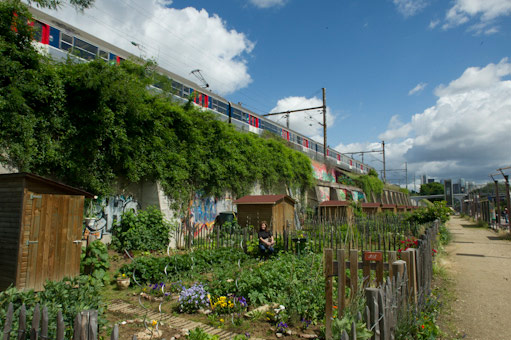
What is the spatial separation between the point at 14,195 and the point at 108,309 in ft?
8.66

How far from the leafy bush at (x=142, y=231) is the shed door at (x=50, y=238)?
12.7 ft

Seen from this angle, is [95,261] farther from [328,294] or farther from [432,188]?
Answer: [432,188]

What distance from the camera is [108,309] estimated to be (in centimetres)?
552

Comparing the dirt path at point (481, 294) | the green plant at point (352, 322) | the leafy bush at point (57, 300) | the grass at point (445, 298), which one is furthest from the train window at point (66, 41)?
the dirt path at point (481, 294)

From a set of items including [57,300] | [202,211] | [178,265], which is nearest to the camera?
[57,300]

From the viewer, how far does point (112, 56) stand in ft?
48.0

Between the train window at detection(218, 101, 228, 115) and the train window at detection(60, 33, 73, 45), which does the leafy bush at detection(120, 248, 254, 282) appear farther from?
the train window at detection(218, 101, 228, 115)

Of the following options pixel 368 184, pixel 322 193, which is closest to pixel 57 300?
pixel 322 193

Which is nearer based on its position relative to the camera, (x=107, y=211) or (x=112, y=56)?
(x=107, y=211)

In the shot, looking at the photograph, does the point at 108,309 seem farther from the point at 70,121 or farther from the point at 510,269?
the point at 510,269

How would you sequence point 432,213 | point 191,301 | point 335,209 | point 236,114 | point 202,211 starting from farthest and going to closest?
point 236,114 → point 335,209 → point 432,213 → point 202,211 → point 191,301

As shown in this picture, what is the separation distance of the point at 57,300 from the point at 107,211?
699 centimetres

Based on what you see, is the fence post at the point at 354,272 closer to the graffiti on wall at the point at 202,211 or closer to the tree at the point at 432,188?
the graffiti on wall at the point at 202,211

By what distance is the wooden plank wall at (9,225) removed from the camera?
5.49 metres
